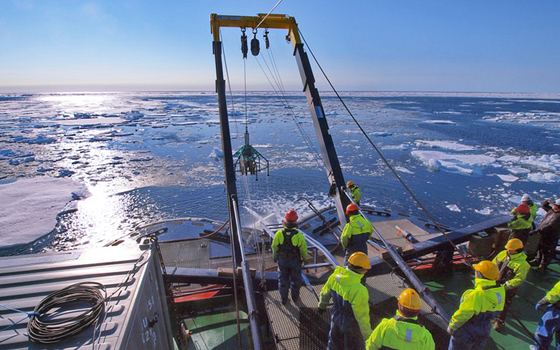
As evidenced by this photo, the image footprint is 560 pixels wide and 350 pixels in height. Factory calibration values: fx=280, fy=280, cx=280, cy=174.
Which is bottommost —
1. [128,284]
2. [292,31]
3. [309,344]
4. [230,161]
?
[309,344]

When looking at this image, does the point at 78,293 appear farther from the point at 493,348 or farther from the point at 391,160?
the point at 391,160

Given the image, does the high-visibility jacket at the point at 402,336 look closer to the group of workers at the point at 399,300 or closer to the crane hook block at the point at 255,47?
the group of workers at the point at 399,300

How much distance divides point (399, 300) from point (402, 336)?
247 millimetres

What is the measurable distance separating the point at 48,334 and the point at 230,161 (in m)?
3.76

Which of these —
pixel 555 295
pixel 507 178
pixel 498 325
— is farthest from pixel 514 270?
pixel 507 178

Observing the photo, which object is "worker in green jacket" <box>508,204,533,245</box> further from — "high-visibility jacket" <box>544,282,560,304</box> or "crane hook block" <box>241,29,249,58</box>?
"crane hook block" <box>241,29,249,58</box>

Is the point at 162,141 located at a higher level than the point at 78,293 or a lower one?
lower

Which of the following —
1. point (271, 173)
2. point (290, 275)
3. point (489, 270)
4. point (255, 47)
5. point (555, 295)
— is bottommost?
point (271, 173)

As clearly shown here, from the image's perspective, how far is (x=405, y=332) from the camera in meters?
2.10

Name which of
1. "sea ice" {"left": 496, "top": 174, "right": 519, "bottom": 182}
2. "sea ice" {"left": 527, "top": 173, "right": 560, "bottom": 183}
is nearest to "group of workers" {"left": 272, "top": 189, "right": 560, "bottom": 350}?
"sea ice" {"left": 496, "top": 174, "right": 519, "bottom": 182}

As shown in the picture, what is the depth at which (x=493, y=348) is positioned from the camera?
11.7ft

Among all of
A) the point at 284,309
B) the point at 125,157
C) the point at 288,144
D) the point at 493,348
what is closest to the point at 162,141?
the point at 125,157

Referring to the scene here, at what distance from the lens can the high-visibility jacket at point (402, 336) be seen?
2078 mm

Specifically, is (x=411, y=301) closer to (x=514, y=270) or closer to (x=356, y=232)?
(x=356, y=232)
